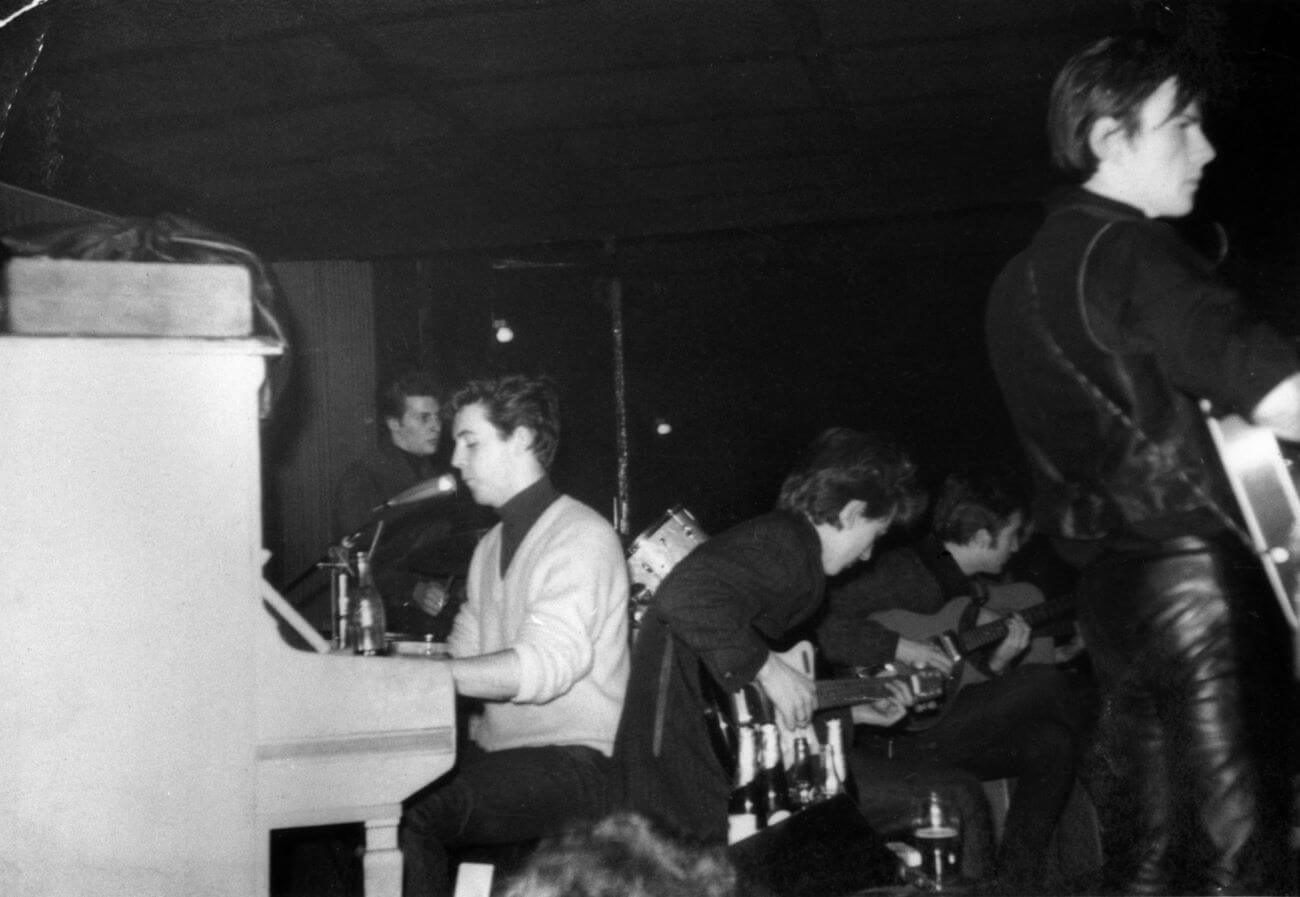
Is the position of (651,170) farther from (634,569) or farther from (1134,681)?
(1134,681)

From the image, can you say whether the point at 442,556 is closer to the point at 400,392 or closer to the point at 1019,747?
the point at 400,392

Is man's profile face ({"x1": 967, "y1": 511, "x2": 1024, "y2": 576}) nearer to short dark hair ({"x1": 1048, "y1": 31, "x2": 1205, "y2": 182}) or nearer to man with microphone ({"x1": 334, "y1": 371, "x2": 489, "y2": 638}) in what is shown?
man with microphone ({"x1": 334, "y1": 371, "x2": 489, "y2": 638})

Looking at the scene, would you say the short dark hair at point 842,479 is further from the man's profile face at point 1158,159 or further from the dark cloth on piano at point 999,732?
the man's profile face at point 1158,159

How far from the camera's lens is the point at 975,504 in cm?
370

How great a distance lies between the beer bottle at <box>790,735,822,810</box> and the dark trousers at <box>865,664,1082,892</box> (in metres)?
0.48

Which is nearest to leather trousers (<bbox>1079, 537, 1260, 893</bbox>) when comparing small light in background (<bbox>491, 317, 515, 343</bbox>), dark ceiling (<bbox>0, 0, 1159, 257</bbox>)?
dark ceiling (<bbox>0, 0, 1159, 257</bbox>)

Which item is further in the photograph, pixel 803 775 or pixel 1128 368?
pixel 803 775

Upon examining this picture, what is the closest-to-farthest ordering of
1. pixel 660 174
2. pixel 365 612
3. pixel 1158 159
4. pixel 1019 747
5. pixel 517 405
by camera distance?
pixel 1158 159, pixel 365 612, pixel 517 405, pixel 1019 747, pixel 660 174

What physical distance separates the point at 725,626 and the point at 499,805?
55 centimetres

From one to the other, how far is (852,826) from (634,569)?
1697 millimetres

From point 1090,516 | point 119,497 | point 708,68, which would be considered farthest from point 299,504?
point 1090,516

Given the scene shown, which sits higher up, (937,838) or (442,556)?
(442,556)

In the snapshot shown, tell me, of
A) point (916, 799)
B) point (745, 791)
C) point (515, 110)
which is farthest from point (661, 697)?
point (515, 110)

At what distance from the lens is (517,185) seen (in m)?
3.97
